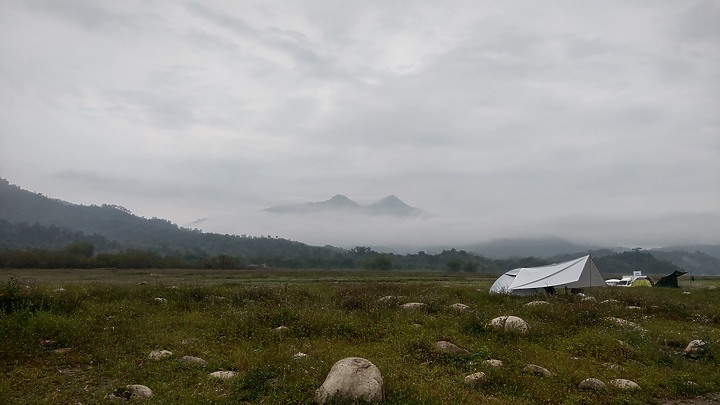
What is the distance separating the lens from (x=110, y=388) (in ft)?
29.2

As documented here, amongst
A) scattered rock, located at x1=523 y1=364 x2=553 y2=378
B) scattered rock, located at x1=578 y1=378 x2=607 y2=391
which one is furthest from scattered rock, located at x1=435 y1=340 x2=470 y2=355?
scattered rock, located at x1=578 y1=378 x2=607 y2=391

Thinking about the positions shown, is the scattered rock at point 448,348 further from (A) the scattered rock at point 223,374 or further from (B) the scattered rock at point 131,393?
(B) the scattered rock at point 131,393

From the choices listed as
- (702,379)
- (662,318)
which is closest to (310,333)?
(702,379)

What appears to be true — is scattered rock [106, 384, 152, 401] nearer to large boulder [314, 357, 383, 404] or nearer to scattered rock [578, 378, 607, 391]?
large boulder [314, 357, 383, 404]

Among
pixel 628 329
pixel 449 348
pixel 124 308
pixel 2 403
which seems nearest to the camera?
pixel 2 403

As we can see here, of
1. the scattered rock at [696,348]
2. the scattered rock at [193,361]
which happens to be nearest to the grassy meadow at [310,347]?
the scattered rock at [193,361]

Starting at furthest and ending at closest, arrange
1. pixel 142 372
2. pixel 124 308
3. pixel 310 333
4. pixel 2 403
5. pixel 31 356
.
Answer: pixel 124 308 < pixel 310 333 < pixel 31 356 < pixel 142 372 < pixel 2 403

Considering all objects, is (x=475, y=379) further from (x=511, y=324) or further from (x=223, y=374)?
(x=223, y=374)

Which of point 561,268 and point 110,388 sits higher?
point 561,268

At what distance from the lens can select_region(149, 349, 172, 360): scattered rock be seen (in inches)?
434

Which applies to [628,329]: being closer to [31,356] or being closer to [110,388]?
[110,388]

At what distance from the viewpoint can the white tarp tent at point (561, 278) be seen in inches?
946

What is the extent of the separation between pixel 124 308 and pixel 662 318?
2054 cm

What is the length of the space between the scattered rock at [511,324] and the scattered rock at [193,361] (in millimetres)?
8330
